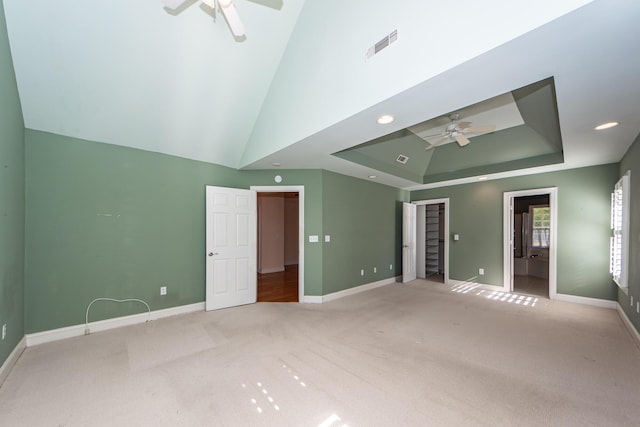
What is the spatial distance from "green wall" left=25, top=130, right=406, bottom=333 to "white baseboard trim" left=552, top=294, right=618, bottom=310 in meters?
3.90

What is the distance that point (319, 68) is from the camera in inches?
107

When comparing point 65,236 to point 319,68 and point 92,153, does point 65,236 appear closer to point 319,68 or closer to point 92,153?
point 92,153

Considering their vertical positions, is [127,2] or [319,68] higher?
[127,2]

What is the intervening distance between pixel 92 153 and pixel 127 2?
186 cm

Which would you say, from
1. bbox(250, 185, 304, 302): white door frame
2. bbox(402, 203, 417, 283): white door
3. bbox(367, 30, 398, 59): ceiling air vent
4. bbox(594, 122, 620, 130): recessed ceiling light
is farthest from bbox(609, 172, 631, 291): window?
bbox(250, 185, 304, 302): white door frame

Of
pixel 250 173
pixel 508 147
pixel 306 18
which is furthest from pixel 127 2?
pixel 508 147

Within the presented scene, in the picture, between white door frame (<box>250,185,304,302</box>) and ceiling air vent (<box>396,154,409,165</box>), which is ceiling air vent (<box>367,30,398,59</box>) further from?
ceiling air vent (<box>396,154,409,165</box>)

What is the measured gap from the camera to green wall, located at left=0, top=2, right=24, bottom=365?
224 cm

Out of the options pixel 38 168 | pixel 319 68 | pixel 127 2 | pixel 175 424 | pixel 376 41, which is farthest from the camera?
pixel 38 168

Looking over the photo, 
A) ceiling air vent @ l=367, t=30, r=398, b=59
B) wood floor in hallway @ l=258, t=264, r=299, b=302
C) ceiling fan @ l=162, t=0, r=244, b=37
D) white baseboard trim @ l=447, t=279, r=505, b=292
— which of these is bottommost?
wood floor in hallway @ l=258, t=264, r=299, b=302

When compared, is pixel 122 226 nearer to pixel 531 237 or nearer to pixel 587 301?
pixel 587 301

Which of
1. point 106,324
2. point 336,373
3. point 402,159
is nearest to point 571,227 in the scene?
point 402,159

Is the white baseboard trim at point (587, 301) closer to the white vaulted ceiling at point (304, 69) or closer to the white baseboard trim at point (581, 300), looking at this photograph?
the white baseboard trim at point (581, 300)

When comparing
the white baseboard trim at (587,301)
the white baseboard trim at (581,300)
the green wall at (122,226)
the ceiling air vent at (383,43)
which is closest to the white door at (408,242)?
the white baseboard trim at (581,300)
